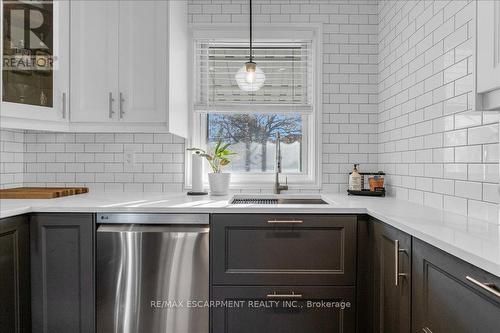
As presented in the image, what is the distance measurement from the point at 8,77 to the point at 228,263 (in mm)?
1639

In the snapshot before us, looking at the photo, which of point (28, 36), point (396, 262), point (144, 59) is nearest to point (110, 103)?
point (144, 59)

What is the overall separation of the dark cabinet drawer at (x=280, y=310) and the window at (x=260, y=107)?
3.14ft

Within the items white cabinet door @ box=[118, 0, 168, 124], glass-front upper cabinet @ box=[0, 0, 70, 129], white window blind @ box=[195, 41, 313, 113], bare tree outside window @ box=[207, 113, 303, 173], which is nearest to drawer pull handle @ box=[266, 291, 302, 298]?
bare tree outside window @ box=[207, 113, 303, 173]

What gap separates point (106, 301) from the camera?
6.31 feet

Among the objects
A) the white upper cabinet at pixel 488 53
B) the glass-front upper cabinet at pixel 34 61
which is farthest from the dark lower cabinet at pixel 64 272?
the white upper cabinet at pixel 488 53

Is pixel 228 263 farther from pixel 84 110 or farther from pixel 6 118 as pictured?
pixel 6 118

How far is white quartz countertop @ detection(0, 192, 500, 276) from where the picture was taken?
107 cm

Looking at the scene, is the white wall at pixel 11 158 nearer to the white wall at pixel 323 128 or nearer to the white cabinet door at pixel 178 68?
the white wall at pixel 323 128

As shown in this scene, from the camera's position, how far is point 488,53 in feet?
3.48

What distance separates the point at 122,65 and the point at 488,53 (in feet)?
6.40

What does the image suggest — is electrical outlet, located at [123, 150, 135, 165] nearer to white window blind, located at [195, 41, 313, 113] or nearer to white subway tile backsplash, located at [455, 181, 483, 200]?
white window blind, located at [195, 41, 313, 113]

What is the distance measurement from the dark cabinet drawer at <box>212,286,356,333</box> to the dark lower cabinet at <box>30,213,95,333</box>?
2.29ft

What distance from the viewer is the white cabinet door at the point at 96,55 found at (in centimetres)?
225

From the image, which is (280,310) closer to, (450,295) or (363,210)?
(363,210)
